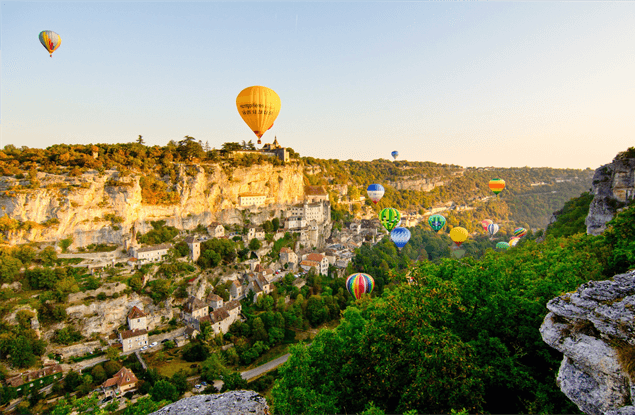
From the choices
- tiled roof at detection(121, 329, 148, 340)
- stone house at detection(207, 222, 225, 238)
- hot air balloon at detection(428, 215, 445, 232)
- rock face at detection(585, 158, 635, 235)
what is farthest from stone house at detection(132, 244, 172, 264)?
rock face at detection(585, 158, 635, 235)

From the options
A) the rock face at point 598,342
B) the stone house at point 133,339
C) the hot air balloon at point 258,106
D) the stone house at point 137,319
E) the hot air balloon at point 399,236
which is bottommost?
the stone house at point 133,339

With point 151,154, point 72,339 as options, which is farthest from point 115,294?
point 151,154

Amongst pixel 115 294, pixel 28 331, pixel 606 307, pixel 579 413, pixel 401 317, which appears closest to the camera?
pixel 606 307

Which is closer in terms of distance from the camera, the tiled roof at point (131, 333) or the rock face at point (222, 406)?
the rock face at point (222, 406)

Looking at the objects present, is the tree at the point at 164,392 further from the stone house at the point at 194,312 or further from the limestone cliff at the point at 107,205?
the limestone cliff at the point at 107,205

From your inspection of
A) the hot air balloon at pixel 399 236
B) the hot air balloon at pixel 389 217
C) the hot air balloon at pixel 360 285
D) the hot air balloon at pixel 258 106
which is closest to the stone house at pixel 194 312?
the hot air balloon at pixel 360 285

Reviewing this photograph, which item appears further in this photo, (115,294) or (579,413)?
(115,294)

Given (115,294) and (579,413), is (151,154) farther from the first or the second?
(579,413)
